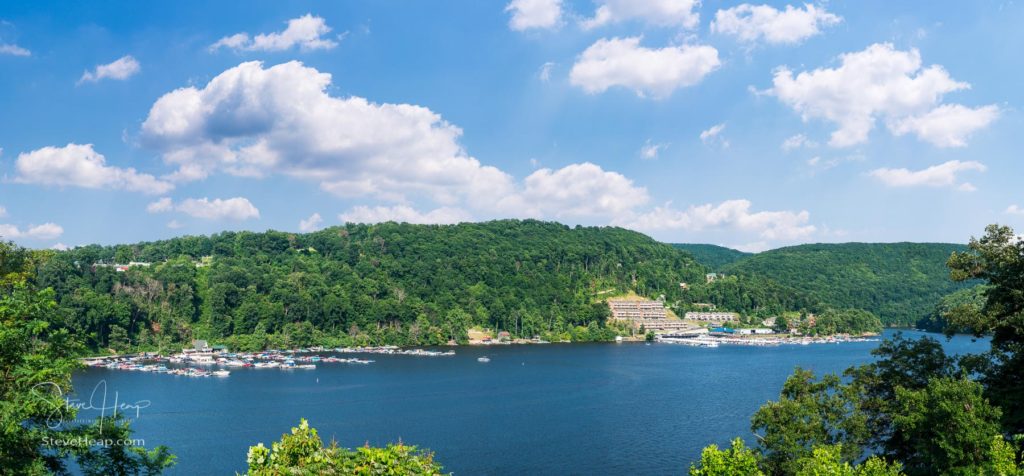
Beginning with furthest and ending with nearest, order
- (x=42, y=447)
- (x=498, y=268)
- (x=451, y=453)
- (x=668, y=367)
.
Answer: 1. (x=498, y=268)
2. (x=668, y=367)
3. (x=451, y=453)
4. (x=42, y=447)

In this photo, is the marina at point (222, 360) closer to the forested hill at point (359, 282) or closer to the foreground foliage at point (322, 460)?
the forested hill at point (359, 282)

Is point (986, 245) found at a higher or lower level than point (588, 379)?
higher

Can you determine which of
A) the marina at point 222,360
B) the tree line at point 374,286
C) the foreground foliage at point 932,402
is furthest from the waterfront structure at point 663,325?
the foreground foliage at point 932,402

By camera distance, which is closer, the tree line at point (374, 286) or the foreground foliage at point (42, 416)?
the foreground foliage at point (42, 416)

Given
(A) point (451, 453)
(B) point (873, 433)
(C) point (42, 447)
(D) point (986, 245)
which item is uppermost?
(D) point (986, 245)

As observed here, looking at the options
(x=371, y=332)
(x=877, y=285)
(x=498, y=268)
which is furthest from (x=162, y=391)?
(x=877, y=285)

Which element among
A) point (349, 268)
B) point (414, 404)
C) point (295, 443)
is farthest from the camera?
point (349, 268)

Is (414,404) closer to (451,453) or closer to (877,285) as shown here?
(451,453)
